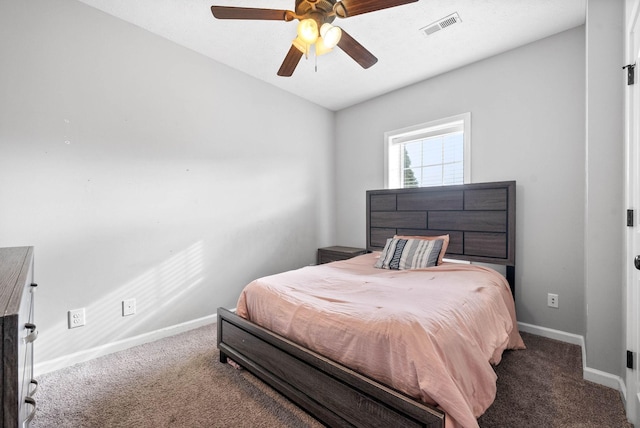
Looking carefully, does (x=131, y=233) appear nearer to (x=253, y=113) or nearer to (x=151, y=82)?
(x=151, y=82)

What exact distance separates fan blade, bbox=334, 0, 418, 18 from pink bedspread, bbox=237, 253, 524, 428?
5.51 feet

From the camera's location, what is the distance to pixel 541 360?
2.18 m

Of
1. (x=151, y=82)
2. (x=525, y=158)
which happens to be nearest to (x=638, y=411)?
(x=525, y=158)

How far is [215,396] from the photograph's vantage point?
178cm

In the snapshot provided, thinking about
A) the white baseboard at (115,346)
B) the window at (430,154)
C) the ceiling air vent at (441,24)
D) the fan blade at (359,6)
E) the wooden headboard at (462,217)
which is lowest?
the white baseboard at (115,346)

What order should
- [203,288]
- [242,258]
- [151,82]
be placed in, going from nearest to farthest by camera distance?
[151,82] → [203,288] → [242,258]

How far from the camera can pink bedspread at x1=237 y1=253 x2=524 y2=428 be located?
1206 mm

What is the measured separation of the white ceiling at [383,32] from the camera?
7.34ft

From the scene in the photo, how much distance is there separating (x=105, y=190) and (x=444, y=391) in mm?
2643

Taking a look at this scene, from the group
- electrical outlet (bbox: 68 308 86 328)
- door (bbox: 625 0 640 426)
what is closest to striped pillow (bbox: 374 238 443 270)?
door (bbox: 625 0 640 426)

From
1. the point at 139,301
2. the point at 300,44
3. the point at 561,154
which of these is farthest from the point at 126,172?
the point at 561,154

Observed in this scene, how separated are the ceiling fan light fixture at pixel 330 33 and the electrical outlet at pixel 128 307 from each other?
2.51 m

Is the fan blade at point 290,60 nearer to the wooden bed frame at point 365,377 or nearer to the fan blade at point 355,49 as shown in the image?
the fan blade at point 355,49

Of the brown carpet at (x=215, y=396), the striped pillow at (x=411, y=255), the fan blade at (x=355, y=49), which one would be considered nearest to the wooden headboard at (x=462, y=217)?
the striped pillow at (x=411, y=255)
